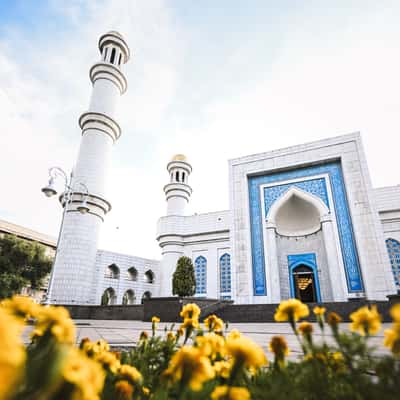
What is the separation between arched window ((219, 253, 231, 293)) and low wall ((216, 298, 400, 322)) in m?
5.30

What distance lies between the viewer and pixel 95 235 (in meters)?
12.3

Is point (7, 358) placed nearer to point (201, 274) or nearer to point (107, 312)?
point (107, 312)

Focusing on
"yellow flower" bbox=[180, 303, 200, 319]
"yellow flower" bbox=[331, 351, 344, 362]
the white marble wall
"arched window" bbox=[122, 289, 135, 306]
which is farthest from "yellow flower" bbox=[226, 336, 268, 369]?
"arched window" bbox=[122, 289, 135, 306]

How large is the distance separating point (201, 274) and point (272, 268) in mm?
5583

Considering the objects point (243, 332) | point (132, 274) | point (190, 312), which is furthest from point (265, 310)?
point (132, 274)

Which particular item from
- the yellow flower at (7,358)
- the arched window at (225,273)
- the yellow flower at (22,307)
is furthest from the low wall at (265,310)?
the yellow flower at (7,358)

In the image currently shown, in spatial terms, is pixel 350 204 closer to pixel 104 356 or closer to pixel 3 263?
pixel 104 356

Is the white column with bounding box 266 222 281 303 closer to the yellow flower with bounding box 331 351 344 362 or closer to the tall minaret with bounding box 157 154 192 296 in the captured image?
the tall minaret with bounding box 157 154 192 296

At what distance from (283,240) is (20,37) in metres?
14.9

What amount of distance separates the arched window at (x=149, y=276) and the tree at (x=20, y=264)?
7198mm

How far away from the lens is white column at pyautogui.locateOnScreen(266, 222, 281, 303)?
10.6m

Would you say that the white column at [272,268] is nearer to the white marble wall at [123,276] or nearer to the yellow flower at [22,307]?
the yellow flower at [22,307]

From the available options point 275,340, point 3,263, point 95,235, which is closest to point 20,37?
point 95,235

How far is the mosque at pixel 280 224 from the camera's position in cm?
1014
